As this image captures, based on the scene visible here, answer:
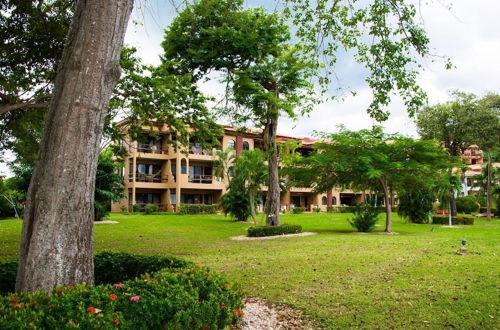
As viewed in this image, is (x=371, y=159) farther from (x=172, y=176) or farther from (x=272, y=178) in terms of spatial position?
(x=172, y=176)

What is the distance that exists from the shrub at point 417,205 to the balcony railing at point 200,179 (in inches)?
804

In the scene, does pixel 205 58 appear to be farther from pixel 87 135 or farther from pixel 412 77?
pixel 87 135

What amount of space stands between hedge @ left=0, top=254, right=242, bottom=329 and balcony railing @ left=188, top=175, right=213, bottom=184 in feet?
125

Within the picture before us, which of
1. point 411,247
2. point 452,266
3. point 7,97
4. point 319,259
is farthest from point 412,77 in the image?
point 7,97

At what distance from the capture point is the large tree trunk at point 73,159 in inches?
191

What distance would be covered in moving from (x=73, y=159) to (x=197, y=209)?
35.9 metres

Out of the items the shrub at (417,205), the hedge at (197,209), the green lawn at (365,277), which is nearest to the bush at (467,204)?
the shrub at (417,205)

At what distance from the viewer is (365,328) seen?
5.82 metres

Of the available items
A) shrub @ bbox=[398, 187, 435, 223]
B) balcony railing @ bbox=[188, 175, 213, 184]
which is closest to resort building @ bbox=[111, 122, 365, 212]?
balcony railing @ bbox=[188, 175, 213, 184]

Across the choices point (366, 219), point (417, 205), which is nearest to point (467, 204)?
point (417, 205)

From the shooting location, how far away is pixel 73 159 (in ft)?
16.6

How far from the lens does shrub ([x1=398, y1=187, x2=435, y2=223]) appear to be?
31.3 meters

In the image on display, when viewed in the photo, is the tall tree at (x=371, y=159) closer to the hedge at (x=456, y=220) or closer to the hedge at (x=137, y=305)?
the hedge at (x=456, y=220)

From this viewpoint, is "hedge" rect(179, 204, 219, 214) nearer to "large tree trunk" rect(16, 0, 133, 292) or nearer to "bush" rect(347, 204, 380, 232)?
"bush" rect(347, 204, 380, 232)
